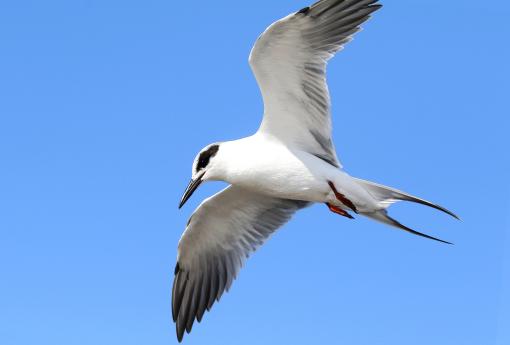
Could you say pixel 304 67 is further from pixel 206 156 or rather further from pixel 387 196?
pixel 387 196

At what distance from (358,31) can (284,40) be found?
29.4 inches

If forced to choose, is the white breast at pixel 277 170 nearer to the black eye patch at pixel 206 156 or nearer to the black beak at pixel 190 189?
the black eye patch at pixel 206 156

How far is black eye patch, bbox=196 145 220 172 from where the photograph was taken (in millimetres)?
9355

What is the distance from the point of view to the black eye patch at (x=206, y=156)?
30.7ft

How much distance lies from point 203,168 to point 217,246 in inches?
56.3

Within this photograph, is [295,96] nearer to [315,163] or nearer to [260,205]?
[315,163]

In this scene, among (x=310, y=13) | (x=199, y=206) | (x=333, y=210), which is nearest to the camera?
(x=310, y=13)

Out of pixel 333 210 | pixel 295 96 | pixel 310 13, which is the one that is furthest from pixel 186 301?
pixel 310 13

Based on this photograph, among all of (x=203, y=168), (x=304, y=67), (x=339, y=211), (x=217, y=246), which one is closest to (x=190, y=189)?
(x=203, y=168)

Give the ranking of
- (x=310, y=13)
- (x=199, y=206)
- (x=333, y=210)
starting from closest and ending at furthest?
1. (x=310, y=13)
2. (x=333, y=210)
3. (x=199, y=206)

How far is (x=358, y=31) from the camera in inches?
345

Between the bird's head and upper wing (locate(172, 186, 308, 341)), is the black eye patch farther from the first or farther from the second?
upper wing (locate(172, 186, 308, 341))

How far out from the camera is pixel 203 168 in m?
9.41

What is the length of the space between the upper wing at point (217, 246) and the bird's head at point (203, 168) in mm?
709
